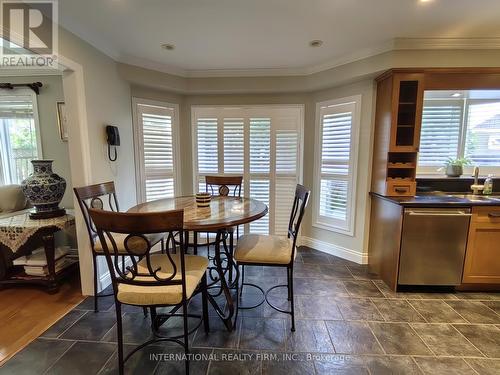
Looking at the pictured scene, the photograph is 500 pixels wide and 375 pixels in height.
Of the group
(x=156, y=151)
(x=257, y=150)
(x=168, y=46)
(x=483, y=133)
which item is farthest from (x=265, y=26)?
(x=483, y=133)

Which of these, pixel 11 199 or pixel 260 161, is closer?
pixel 11 199

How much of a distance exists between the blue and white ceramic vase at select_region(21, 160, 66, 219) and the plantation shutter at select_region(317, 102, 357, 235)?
3.13 meters

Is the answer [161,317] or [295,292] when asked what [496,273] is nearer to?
[295,292]

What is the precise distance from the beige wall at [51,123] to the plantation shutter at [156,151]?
93 centimetres

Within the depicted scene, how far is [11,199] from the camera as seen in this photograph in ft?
9.38

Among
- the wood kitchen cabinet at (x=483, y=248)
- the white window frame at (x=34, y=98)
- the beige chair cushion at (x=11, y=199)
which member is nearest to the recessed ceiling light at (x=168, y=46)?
the white window frame at (x=34, y=98)

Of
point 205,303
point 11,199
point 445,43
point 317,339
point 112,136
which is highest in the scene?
point 445,43

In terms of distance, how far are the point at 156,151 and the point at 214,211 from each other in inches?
71.5

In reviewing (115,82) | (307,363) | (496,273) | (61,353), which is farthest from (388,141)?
(61,353)

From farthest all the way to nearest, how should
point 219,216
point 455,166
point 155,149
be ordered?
point 155,149
point 455,166
point 219,216

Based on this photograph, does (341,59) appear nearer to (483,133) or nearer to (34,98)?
(483,133)

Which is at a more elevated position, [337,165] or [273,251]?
[337,165]

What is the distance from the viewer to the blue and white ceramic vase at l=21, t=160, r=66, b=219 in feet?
7.74

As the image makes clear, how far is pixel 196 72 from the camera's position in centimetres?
327
